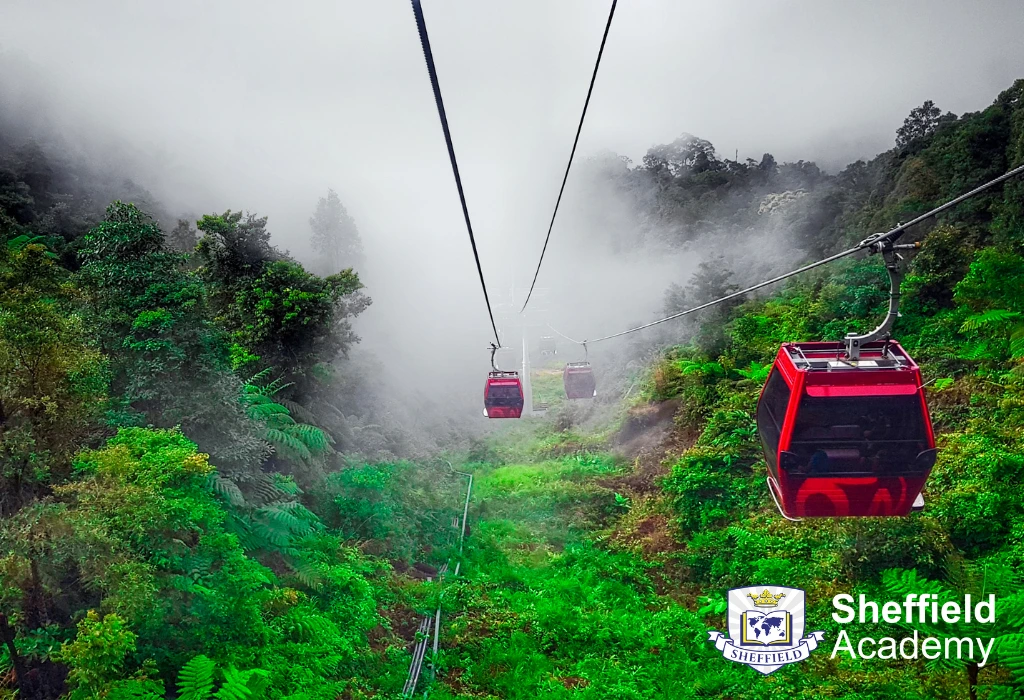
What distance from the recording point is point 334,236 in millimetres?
45844

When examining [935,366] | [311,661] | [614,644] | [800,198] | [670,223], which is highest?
[670,223]

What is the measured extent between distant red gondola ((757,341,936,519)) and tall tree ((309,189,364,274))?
42402 millimetres

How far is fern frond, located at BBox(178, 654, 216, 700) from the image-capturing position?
20.4 ft

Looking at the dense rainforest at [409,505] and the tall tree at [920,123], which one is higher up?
the tall tree at [920,123]

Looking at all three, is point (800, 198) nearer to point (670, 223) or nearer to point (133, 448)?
point (670, 223)

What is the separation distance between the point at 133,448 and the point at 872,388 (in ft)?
26.4

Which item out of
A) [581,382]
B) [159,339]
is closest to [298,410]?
[159,339]

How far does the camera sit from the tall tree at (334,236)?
1780 inches

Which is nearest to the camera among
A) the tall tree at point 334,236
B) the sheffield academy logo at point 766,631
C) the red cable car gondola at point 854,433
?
the red cable car gondola at point 854,433

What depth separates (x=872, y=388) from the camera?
17.0ft

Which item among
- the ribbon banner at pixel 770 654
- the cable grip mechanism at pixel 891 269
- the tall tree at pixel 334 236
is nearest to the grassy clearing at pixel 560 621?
the ribbon banner at pixel 770 654

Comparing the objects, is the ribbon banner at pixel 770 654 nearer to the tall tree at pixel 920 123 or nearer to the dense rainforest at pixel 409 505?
the dense rainforest at pixel 409 505

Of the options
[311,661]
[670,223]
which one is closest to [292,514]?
[311,661]

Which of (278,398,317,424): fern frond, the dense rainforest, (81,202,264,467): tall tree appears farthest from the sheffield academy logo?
(278,398,317,424): fern frond
